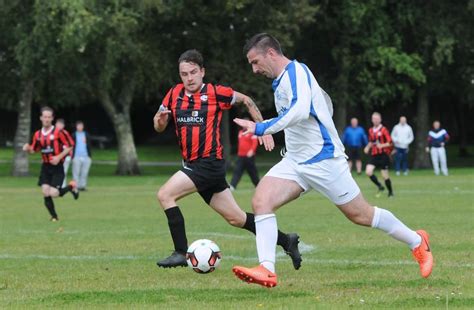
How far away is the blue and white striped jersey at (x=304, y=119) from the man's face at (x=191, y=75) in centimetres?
167

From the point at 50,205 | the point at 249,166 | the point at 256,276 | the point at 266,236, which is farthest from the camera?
the point at 249,166

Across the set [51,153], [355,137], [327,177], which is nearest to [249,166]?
[355,137]

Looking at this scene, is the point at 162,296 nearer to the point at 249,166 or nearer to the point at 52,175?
the point at 52,175

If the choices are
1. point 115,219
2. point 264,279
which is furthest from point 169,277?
point 115,219

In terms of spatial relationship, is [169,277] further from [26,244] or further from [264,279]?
[26,244]

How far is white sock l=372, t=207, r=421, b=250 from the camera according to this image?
366 inches

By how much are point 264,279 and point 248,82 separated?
111 feet

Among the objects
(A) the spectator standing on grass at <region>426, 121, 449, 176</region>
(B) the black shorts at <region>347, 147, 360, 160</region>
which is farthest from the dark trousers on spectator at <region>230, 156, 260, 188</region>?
(A) the spectator standing on grass at <region>426, 121, 449, 176</region>

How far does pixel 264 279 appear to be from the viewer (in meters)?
8.55

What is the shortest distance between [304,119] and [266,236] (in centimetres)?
105

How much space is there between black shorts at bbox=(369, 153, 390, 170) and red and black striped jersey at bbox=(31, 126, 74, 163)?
9.31 meters

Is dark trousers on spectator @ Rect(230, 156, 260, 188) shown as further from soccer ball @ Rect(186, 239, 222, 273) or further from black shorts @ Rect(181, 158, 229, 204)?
soccer ball @ Rect(186, 239, 222, 273)

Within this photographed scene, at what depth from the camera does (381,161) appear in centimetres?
2547

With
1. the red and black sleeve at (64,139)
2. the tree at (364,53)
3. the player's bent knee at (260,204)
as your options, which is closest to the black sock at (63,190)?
the red and black sleeve at (64,139)
